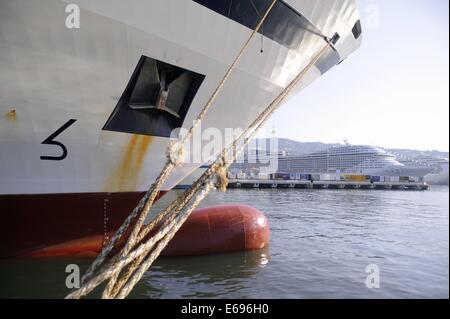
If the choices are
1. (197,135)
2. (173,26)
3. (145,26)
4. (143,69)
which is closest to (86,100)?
(143,69)

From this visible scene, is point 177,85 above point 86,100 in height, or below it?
above

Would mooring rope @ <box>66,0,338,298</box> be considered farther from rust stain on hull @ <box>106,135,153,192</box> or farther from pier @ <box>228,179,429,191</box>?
pier @ <box>228,179,429,191</box>

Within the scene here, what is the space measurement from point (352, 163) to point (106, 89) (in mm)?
90277

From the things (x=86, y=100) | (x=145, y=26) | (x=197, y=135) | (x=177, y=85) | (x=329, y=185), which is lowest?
(x=329, y=185)

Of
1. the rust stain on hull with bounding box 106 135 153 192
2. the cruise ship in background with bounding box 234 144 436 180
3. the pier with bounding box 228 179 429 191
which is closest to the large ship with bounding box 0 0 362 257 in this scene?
the rust stain on hull with bounding box 106 135 153 192

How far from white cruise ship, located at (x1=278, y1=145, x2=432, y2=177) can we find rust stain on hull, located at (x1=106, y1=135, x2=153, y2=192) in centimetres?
8072

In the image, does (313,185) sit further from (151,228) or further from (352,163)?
(151,228)

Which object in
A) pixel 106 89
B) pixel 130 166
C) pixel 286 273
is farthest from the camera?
pixel 286 273

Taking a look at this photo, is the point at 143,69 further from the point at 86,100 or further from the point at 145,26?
the point at 86,100

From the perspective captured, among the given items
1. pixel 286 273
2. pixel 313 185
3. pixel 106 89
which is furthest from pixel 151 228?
pixel 313 185

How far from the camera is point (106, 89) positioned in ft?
17.7
